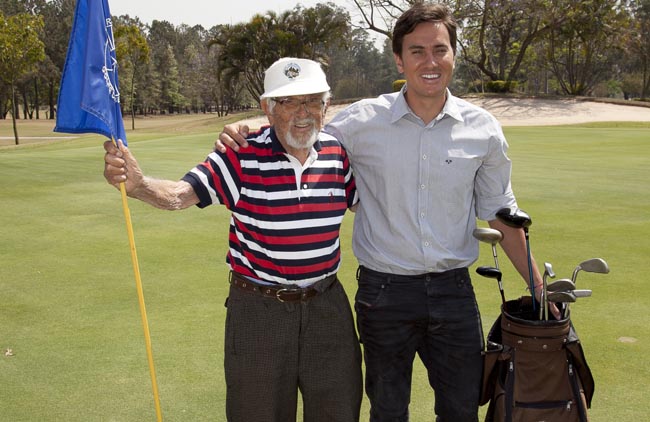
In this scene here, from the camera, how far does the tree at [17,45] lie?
30.2 metres

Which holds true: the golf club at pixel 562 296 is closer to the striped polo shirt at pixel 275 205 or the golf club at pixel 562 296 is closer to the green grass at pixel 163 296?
the striped polo shirt at pixel 275 205

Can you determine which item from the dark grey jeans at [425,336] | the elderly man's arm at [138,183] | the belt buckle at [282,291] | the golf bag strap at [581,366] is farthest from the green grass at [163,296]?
the elderly man's arm at [138,183]

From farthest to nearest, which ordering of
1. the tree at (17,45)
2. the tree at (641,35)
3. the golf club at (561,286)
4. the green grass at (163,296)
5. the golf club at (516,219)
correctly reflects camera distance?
the tree at (641,35)
the tree at (17,45)
the green grass at (163,296)
the golf club at (516,219)
the golf club at (561,286)

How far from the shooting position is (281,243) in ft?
9.21

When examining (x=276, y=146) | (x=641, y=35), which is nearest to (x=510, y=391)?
(x=276, y=146)

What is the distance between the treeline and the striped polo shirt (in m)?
21.1

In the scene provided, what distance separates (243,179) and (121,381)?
172cm

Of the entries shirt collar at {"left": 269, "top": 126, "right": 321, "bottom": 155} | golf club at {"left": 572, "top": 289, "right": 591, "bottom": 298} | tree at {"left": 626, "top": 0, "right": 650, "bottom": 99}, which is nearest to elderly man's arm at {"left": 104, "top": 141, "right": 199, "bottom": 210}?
shirt collar at {"left": 269, "top": 126, "right": 321, "bottom": 155}

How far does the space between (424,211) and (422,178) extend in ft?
0.47

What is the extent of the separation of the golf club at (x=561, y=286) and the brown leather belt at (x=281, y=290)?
2.95 feet

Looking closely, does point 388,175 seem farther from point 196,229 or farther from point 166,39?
point 166,39

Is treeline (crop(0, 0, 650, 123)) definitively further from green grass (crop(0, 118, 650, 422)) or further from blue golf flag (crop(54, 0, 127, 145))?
blue golf flag (crop(54, 0, 127, 145))

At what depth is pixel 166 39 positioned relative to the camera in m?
94.2

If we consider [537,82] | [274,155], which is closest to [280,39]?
[274,155]
